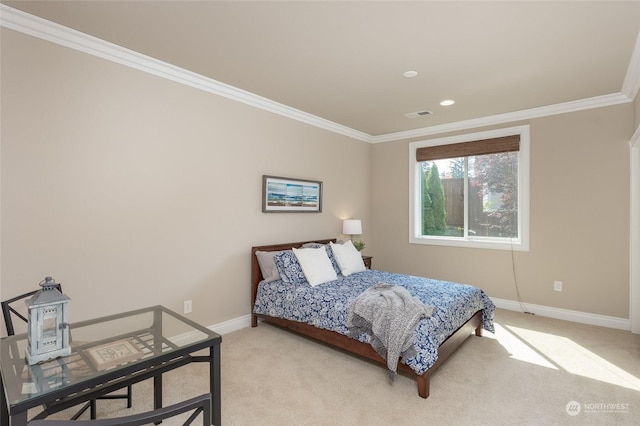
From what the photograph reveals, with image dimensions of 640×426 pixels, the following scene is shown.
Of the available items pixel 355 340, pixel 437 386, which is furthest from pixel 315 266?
pixel 437 386

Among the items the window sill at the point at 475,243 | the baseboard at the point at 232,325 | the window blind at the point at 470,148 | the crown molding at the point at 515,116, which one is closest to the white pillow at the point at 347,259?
the baseboard at the point at 232,325

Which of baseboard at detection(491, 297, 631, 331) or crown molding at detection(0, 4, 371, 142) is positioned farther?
baseboard at detection(491, 297, 631, 331)

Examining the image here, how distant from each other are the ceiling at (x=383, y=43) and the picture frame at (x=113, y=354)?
2103 millimetres

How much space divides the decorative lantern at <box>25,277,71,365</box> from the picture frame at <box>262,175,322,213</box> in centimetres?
247

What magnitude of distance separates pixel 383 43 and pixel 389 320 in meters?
2.18

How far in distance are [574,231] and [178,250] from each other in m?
4.55

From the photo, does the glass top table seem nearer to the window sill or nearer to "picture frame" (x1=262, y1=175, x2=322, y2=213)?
"picture frame" (x1=262, y1=175, x2=322, y2=213)

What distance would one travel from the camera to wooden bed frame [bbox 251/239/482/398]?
2424 mm

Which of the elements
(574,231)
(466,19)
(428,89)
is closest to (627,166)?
(574,231)

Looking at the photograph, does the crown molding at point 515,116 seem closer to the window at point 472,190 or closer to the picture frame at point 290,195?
the window at point 472,190

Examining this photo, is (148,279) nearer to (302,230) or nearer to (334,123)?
(302,230)

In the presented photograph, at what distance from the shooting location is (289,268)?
3609 millimetres

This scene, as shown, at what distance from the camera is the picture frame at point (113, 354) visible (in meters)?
1.52

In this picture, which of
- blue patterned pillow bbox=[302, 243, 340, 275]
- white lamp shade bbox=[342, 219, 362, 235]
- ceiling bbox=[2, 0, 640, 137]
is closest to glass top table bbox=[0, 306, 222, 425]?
ceiling bbox=[2, 0, 640, 137]
